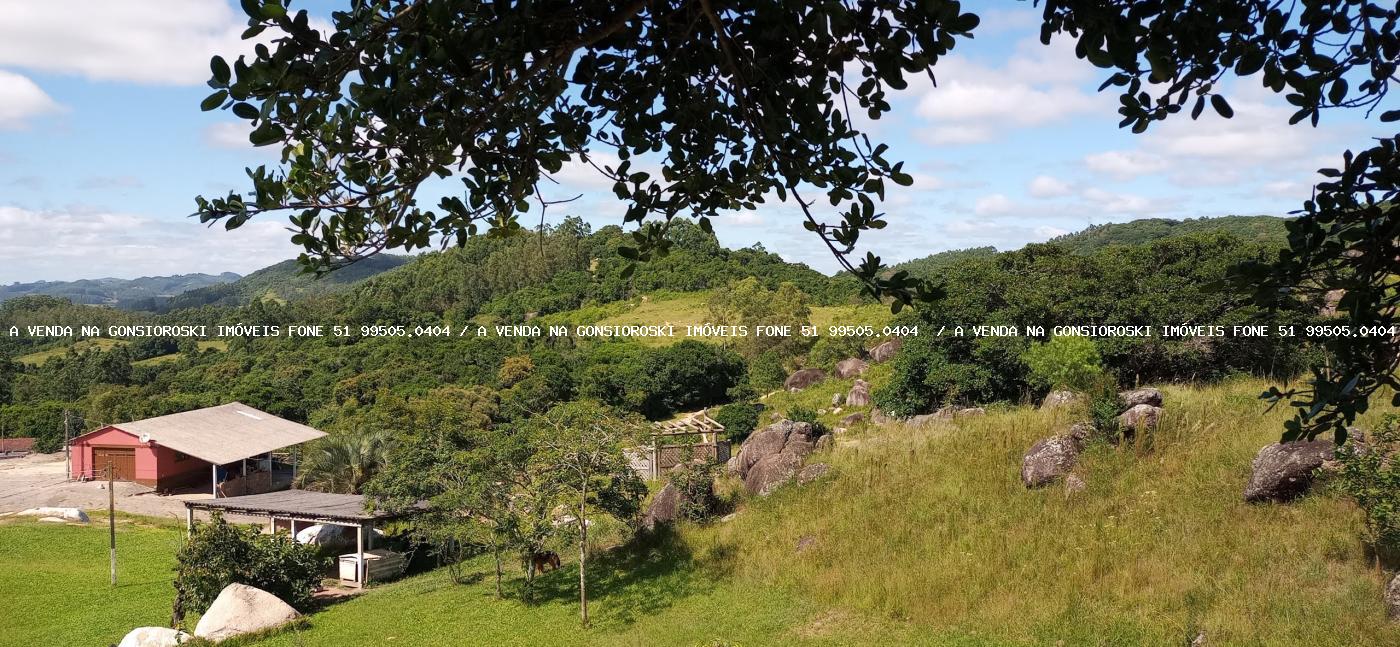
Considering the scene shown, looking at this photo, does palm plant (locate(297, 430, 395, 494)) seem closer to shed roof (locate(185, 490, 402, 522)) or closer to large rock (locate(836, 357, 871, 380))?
shed roof (locate(185, 490, 402, 522))

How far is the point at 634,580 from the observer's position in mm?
12984

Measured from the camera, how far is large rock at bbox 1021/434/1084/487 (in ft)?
38.3

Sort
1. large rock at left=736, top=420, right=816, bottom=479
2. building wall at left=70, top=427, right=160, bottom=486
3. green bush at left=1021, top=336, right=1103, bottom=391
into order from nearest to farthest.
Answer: large rock at left=736, top=420, right=816, bottom=479 → green bush at left=1021, top=336, right=1103, bottom=391 → building wall at left=70, top=427, right=160, bottom=486

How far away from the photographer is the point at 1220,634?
707cm

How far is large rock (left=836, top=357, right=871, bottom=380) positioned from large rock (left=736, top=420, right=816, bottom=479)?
16887mm

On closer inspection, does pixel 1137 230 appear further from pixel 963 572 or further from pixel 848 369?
pixel 963 572

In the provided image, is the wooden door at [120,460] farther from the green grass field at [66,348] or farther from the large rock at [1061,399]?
the green grass field at [66,348]

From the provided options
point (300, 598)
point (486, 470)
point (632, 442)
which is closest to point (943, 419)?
point (632, 442)

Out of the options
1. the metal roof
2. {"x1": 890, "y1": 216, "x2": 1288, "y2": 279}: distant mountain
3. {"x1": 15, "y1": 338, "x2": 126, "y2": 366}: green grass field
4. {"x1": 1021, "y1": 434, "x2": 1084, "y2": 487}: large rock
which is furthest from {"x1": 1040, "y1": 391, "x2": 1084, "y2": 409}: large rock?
{"x1": 15, "y1": 338, "x2": 126, "y2": 366}: green grass field

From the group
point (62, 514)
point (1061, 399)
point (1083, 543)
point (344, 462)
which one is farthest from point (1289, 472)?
point (62, 514)

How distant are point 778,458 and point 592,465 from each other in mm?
4475

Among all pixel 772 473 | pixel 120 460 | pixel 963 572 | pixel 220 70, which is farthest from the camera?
pixel 120 460

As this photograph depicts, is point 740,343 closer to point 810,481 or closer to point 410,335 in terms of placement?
point 410,335

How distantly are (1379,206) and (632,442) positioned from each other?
11485mm
